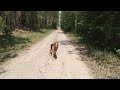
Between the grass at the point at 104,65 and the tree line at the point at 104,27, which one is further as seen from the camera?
the tree line at the point at 104,27

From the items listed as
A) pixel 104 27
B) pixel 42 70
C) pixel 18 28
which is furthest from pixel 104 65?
pixel 18 28

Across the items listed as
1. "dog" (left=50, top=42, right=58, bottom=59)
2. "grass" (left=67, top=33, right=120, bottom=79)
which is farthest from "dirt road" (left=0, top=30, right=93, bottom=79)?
"dog" (left=50, top=42, right=58, bottom=59)

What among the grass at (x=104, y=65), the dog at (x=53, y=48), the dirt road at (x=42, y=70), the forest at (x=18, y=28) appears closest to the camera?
the dirt road at (x=42, y=70)

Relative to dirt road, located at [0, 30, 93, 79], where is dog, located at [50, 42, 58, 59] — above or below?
above

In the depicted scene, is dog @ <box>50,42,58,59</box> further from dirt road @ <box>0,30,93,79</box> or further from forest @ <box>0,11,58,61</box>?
forest @ <box>0,11,58,61</box>

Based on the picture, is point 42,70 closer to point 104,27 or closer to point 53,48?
point 53,48

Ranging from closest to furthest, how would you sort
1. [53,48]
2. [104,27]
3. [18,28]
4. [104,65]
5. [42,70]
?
1. [42,70]
2. [104,65]
3. [53,48]
4. [104,27]
5. [18,28]

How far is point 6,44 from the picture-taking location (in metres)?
22.2

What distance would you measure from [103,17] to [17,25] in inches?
836

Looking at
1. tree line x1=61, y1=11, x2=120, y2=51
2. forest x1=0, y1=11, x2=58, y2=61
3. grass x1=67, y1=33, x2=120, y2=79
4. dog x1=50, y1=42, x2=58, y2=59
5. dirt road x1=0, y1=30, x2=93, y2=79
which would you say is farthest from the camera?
forest x1=0, y1=11, x2=58, y2=61

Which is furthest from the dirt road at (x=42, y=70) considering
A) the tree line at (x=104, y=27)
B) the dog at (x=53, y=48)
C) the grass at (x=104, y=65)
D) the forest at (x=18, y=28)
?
the forest at (x=18, y=28)

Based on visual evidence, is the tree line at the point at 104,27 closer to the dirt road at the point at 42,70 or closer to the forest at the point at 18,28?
the dirt road at the point at 42,70
